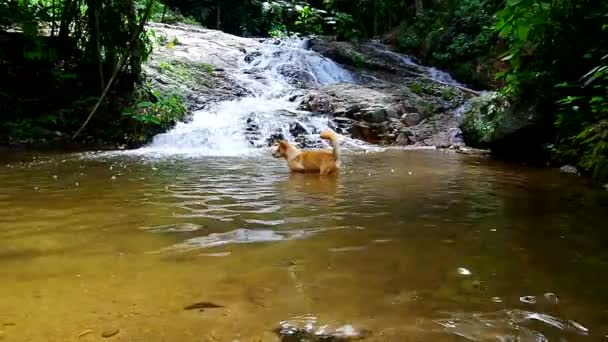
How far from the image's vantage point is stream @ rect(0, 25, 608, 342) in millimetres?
2002

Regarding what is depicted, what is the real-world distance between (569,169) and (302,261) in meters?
5.36

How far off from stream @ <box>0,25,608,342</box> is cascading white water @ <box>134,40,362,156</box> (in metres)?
4.53

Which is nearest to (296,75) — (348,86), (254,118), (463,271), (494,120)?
(348,86)

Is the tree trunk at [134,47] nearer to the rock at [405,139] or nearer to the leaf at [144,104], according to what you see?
the leaf at [144,104]

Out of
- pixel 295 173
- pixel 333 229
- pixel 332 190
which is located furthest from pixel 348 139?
pixel 333 229

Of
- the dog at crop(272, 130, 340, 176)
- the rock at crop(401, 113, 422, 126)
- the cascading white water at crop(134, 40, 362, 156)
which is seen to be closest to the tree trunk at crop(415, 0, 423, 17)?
the cascading white water at crop(134, 40, 362, 156)

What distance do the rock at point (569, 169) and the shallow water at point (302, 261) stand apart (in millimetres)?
1292

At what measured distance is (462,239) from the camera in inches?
128

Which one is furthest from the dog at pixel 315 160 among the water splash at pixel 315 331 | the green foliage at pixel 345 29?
the green foliage at pixel 345 29

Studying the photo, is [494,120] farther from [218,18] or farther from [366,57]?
[218,18]

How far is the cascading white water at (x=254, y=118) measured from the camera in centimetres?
1080

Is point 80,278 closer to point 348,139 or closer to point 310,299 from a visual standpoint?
point 310,299

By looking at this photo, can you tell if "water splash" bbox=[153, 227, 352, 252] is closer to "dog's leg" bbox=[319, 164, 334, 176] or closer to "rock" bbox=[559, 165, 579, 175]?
"dog's leg" bbox=[319, 164, 334, 176]

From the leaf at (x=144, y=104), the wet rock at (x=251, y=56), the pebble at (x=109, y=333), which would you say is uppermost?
the wet rock at (x=251, y=56)
